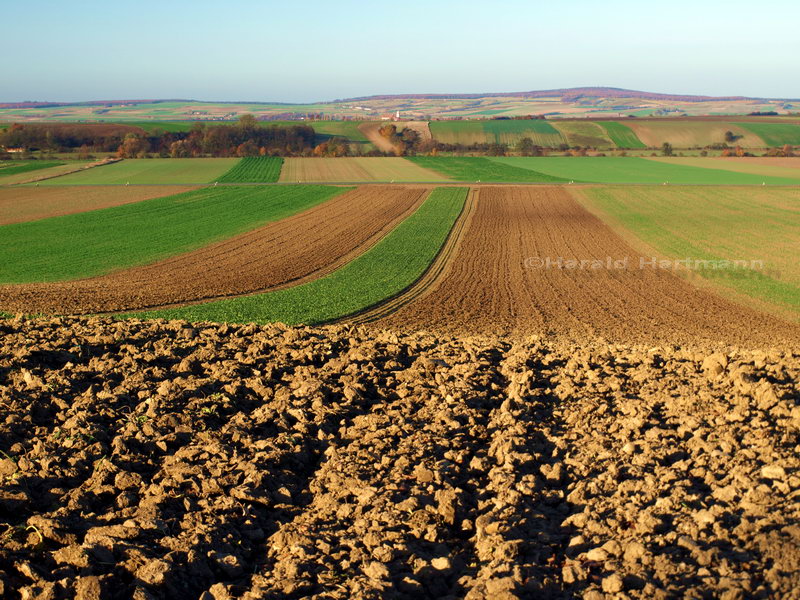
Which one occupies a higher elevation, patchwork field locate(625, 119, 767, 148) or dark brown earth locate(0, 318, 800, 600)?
patchwork field locate(625, 119, 767, 148)

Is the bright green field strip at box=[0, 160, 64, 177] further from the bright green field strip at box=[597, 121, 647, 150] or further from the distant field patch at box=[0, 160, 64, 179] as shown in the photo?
the bright green field strip at box=[597, 121, 647, 150]

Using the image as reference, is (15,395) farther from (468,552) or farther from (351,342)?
(468,552)

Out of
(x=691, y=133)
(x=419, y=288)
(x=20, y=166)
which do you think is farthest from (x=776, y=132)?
(x=20, y=166)

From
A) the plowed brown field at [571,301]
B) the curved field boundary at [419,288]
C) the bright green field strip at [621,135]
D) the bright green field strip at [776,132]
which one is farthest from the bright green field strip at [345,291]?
the bright green field strip at [776,132]

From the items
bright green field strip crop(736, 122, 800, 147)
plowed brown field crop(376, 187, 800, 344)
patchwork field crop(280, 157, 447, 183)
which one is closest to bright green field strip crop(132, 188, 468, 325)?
plowed brown field crop(376, 187, 800, 344)

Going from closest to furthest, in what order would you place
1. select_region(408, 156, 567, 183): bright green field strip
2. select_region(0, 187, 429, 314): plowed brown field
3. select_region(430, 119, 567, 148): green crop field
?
select_region(0, 187, 429, 314): plowed brown field < select_region(408, 156, 567, 183): bright green field strip < select_region(430, 119, 567, 148): green crop field

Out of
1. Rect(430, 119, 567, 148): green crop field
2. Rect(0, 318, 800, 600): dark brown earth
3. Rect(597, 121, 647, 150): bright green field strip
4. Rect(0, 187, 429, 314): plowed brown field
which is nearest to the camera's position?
Rect(0, 318, 800, 600): dark brown earth

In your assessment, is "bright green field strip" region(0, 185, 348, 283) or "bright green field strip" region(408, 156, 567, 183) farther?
"bright green field strip" region(408, 156, 567, 183)

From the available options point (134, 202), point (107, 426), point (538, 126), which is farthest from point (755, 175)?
point (107, 426)
